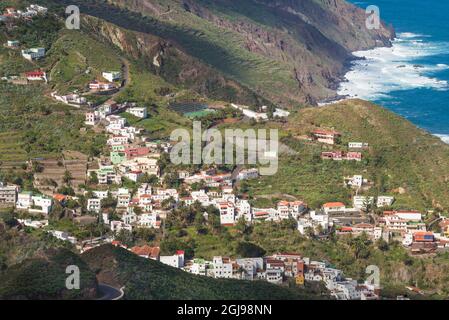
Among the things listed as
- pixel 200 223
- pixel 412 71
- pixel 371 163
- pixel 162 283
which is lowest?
pixel 162 283

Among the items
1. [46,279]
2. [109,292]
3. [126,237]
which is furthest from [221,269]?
[46,279]

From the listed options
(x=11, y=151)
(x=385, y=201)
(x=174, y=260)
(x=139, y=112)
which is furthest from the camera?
(x=139, y=112)

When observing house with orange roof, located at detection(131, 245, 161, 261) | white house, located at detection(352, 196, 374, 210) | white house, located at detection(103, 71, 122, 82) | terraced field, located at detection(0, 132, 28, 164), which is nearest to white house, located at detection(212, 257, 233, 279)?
house with orange roof, located at detection(131, 245, 161, 261)

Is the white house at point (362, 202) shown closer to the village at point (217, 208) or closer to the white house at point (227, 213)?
the village at point (217, 208)

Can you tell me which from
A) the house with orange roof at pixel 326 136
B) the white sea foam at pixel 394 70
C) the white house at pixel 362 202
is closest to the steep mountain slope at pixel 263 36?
the white sea foam at pixel 394 70

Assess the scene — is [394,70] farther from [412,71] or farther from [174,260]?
[174,260]

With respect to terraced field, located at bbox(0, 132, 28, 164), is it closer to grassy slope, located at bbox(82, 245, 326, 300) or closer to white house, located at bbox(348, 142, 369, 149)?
grassy slope, located at bbox(82, 245, 326, 300)
